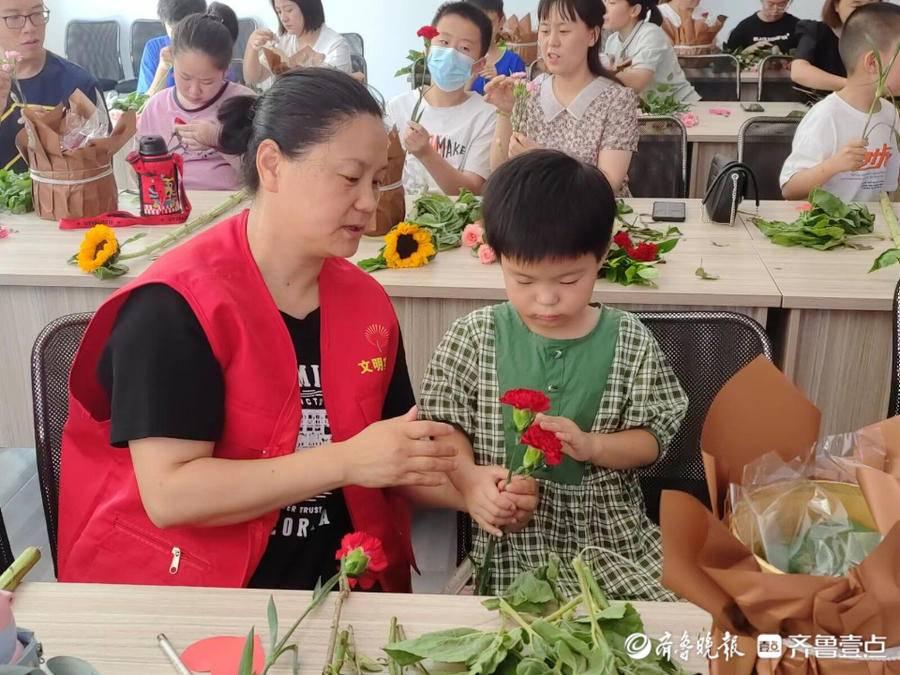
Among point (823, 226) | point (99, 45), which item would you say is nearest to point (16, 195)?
point (823, 226)

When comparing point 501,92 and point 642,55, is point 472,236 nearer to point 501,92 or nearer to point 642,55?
point 501,92

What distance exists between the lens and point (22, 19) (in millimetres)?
3000

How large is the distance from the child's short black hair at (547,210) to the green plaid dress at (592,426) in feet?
0.55

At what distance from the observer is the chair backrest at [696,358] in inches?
58.3

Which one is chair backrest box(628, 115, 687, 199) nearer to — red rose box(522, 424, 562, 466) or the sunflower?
the sunflower

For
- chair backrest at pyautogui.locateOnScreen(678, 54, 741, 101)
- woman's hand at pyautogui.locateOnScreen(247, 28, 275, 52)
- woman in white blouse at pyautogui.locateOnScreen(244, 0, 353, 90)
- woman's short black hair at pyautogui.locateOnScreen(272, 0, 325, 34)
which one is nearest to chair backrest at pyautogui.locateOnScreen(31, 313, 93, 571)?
woman's hand at pyautogui.locateOnScreen(247, 28, 275, 52)

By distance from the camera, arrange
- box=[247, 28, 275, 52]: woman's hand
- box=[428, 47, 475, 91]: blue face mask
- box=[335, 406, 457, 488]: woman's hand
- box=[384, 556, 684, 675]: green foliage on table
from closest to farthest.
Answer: box=[384, 556, 684, 675]: green foliage on table
box=[335, 406, 457, 488]: woman's hand
box=[428, 47, 475, 91]: blue face mask
box=[247, 28, 275, 52]: woman's hand

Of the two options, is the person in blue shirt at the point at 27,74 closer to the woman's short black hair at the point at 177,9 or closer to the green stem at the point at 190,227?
the green stem at the point at 190,227

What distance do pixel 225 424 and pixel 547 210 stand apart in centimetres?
54

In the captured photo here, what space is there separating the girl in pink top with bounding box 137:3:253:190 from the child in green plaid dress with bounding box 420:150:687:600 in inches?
71.3

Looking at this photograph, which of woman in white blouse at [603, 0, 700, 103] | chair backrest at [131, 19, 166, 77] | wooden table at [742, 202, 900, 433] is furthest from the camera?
chair backrest at [131, 19, 166, 77]

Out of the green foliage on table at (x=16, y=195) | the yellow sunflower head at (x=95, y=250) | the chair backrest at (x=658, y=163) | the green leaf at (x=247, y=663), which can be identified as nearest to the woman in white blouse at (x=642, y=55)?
the chair backrest at (x=658, y=163)

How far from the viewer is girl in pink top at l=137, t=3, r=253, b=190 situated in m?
3.09

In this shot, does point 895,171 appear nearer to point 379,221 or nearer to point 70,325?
point 379,221
